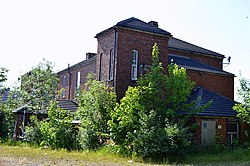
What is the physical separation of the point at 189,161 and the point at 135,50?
10374 millimetres

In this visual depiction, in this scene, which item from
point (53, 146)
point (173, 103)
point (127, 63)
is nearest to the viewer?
point (173, 103)

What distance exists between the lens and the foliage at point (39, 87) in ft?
94.0

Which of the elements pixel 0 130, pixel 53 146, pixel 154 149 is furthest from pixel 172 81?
pixel 0 130

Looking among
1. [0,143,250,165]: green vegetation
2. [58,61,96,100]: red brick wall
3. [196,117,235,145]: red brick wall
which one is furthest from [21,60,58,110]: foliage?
[196,117,235,145]: red brick wall

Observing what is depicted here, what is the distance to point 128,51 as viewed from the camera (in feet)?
80.6

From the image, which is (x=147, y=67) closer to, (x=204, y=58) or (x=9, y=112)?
(x=204, y=58)

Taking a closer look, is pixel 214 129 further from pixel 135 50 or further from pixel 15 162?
pixel 15 162

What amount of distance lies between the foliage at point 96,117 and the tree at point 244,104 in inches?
318

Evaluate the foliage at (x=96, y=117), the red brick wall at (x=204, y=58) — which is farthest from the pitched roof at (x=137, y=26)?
the red brick wall at (x=204, y=58)

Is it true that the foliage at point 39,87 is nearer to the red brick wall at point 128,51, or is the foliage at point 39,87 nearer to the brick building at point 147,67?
the brick building at point 147,67

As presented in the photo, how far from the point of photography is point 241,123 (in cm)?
2325

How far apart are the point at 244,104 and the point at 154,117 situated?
22.7 feet

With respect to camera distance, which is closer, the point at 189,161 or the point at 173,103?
the point at 189,161

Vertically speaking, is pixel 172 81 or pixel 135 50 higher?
pixel 135 50
